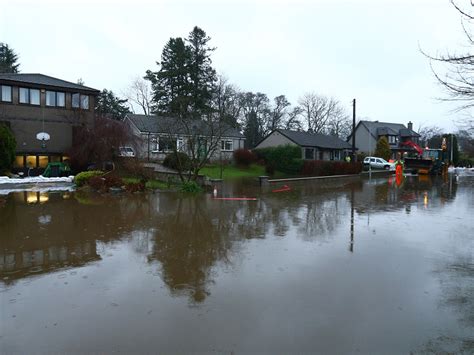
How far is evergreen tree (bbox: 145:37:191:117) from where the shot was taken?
49719 mm

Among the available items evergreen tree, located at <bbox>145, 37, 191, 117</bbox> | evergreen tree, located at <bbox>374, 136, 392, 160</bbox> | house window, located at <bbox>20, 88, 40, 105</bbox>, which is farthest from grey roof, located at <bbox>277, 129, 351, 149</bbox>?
house window, located at <bbox>20, 88, 40, 105</bbox>

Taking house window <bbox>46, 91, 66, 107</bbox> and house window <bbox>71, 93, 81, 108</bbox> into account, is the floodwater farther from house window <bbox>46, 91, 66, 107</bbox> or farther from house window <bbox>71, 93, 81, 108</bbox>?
house window <bbox>71, 93, 81, 108</bbox>

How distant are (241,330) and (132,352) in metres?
1.33

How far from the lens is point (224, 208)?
1515 centimetres

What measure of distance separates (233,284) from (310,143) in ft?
143

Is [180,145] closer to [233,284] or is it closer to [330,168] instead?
[330,168]

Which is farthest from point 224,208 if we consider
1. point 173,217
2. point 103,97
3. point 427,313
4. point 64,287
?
point 103,97

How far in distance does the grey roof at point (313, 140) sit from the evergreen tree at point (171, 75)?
47.0 ft

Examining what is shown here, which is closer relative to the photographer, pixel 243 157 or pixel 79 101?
pixel 79 101

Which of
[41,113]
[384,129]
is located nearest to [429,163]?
[384,129]

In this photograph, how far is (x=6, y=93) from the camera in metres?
28.8

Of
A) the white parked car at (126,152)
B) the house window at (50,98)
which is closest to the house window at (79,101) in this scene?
the house window at (50,98)

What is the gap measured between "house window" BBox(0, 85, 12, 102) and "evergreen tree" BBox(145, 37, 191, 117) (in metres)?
21.8

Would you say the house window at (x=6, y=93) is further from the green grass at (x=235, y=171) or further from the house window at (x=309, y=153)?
the house window at (x=309, y=153)
